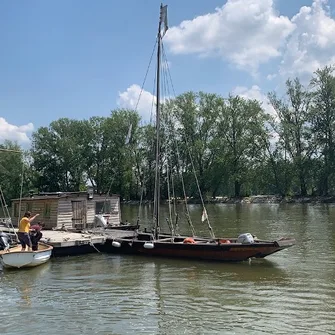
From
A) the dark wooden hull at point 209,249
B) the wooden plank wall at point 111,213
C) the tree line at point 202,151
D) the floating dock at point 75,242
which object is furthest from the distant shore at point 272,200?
the dark wooden hull at point 209,249

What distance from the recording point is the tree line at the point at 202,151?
74.6 metres

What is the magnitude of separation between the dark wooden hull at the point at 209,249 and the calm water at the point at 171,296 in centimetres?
51

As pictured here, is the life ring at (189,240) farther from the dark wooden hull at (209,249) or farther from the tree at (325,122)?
the tree at (325,122)

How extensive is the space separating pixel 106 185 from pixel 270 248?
2834 inches

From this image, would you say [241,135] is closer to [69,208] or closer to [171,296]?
[69,208]

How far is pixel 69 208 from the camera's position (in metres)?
28.7

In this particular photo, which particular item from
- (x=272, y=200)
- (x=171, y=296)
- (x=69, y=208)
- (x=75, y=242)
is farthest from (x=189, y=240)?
(x=272, y=200)

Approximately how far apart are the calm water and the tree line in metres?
48.9

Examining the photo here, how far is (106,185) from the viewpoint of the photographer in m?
89.6

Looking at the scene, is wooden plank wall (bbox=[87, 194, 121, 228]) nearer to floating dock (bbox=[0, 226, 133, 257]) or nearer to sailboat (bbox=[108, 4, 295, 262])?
floating dock (bbox=[0, 226, 133, 257])

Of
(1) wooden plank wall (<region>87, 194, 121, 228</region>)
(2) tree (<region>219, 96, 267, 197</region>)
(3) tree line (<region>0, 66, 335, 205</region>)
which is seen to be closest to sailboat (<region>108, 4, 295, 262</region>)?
(1) wooden plank wall (<region>87, 194, 121, 228</region>)

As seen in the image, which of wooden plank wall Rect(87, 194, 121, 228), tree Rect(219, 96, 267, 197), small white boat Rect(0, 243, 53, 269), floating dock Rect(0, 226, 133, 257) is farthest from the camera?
tree Rect(219, 96, 267, 197)

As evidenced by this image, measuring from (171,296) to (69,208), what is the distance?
15.5 meters

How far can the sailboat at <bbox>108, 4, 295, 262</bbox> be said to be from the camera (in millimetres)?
19764
